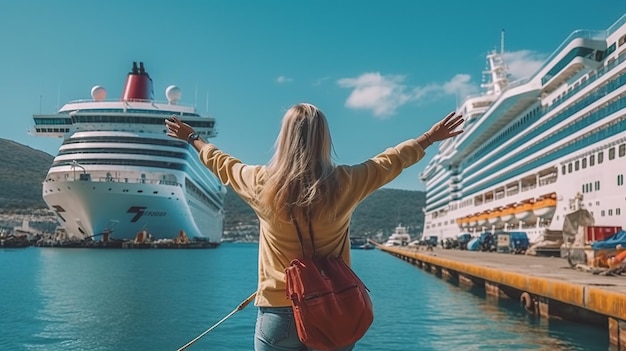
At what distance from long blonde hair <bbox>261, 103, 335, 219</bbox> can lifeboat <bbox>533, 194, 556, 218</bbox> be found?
35.8 meters

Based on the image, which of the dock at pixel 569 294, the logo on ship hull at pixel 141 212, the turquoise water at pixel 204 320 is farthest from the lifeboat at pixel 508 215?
the logo on ship hull at pixel 141 212

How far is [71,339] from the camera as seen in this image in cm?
1173

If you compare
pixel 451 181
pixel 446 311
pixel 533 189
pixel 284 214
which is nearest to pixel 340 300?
pixel 284 214

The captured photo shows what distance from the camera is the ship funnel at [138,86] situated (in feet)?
228

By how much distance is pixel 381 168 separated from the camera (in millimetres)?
2529

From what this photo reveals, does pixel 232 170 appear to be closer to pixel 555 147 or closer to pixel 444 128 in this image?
pixel 444 128

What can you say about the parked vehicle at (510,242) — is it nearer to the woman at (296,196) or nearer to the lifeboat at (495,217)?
the lifeboat at (495,217)

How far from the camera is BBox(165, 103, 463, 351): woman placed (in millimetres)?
2363

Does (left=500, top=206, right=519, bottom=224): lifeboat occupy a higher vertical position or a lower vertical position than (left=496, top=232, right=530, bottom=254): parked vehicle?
higher

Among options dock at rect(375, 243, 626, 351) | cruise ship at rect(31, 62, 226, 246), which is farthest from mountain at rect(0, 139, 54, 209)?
dock at rect(375, 243, 626, 351)

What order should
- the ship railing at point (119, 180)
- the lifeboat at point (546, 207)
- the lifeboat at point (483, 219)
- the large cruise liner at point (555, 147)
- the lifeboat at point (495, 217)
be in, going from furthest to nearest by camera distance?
1. the lifeboat at point (483, 219)
2. the ship railing at point (119, 180)
3. the lifeboat at point (495, 217)
4. the lifeboat at point (546, 207)
5. the large cruise liner at point (555, 147)

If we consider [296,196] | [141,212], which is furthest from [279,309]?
[141,212]

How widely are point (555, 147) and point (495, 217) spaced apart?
14.1m

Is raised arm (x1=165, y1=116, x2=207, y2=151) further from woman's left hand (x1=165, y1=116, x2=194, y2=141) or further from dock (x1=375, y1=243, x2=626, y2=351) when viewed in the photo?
dock (x1=375, y1=243, x2=626, y2=351)
